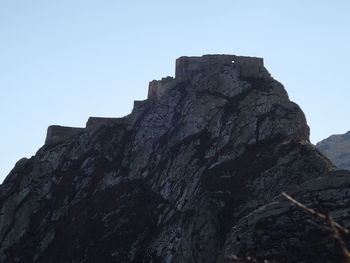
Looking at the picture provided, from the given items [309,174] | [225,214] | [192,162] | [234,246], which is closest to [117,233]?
[192,162]

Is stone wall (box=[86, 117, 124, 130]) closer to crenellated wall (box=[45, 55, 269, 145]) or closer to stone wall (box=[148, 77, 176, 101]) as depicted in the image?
crenellated wall (box=[45, 55, 269, 145])

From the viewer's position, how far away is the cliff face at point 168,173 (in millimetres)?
49750

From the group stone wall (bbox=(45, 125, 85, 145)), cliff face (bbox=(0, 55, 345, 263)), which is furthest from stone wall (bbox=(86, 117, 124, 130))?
stone wall (bbox=(45, 125, 85, 145))

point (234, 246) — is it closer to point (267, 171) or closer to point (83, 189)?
point (267, 171)

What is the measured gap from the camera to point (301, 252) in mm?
24875

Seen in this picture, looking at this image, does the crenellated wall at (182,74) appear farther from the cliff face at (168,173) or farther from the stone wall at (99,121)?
the cliff face at (168,173)

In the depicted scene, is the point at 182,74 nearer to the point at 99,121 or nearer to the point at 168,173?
the point at 99,121

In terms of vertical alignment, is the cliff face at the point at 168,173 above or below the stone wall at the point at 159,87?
below

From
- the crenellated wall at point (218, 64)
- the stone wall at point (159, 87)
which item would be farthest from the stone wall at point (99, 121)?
the crenellated wall at point (218, 64)

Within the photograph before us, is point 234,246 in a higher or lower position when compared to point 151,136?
lower

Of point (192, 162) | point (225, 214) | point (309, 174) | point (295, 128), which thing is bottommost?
point (225, 214)

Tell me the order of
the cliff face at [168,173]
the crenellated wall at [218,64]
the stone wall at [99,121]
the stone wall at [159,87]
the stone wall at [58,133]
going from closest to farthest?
the cliff face at [168,173] → the crenellated wall at [218,64] → the stone wall at [159,87] → the stone wall at [99,121] → the stone wall at [58,133]

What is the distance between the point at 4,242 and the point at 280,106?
119ft

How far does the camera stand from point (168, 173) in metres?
60.8
